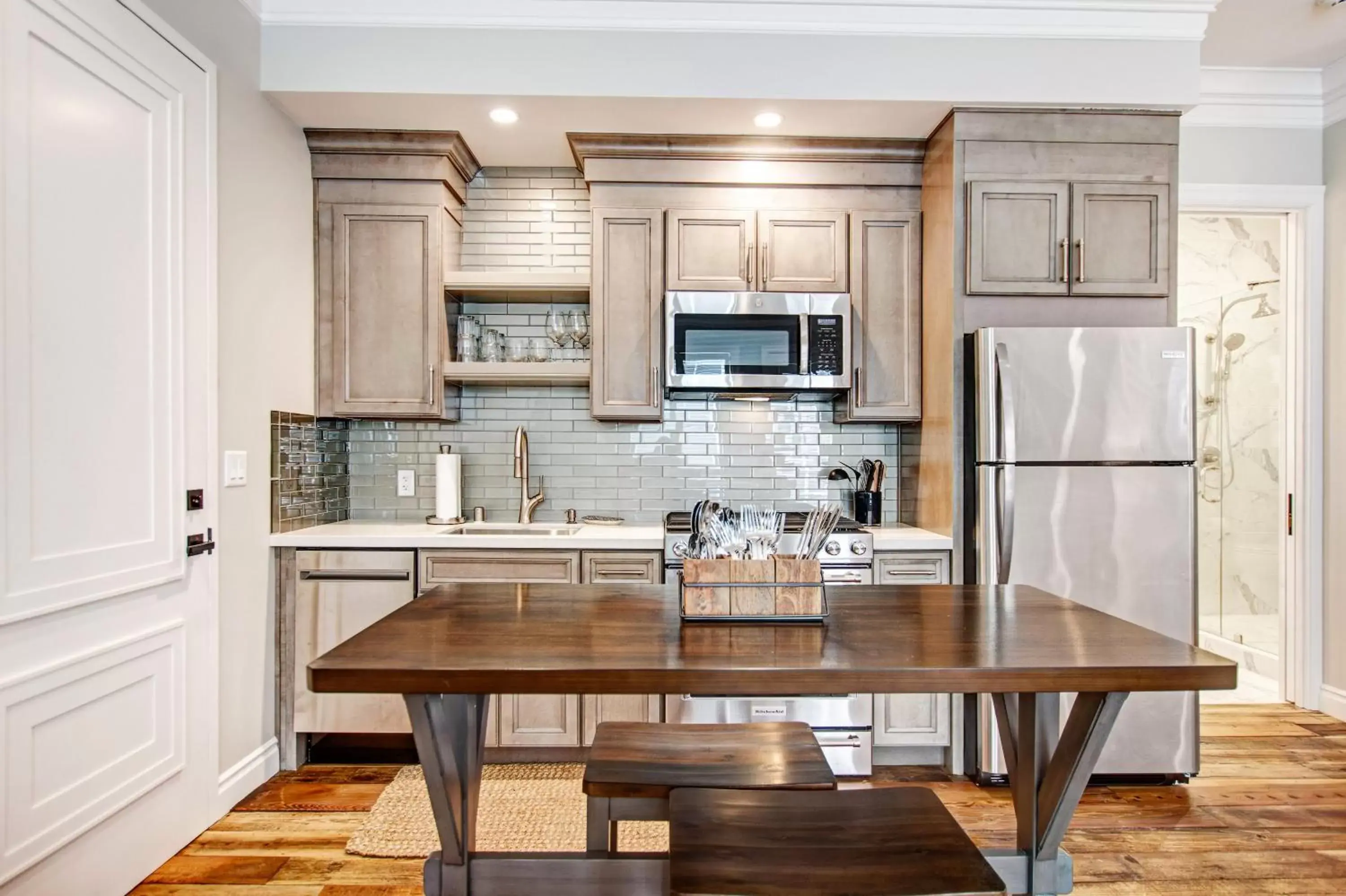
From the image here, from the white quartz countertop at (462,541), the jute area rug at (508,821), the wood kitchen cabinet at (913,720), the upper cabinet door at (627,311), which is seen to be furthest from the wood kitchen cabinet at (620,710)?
the upper cabinet door at (627,311)

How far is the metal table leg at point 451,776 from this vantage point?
142 centimetres

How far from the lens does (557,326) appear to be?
351cm

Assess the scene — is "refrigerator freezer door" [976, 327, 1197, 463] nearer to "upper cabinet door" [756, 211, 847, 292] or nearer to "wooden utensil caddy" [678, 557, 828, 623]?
"upper cabinet door" [756, 211, 847, 292]

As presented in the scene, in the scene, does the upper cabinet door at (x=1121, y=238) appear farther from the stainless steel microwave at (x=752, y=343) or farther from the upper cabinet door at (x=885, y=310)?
the stainless steel microwave at (x=752, y=343)

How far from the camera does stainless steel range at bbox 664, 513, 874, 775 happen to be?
296 centimetres

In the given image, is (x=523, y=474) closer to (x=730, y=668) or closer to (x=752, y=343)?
(x=752, y=343)

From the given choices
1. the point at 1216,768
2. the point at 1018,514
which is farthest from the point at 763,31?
the point at 1216,768

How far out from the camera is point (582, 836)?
99.0 inches

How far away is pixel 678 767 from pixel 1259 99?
161 inches

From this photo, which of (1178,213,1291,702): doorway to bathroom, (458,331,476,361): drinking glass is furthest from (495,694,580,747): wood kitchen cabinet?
(1178,213,1291,702): doorway to bathroom

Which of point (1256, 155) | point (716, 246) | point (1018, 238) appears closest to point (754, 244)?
point (716, 246)

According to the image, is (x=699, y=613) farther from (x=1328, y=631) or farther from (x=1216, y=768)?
(x=1328, y=631)

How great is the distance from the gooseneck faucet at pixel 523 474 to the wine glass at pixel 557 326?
45 centimetres

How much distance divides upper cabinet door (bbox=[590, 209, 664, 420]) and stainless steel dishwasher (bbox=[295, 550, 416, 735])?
3.51ft
